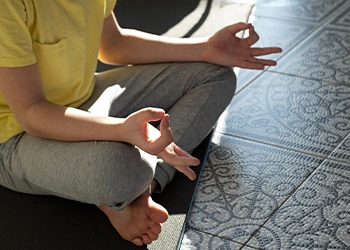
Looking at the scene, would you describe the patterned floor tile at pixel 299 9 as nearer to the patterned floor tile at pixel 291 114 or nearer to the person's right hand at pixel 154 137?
the patterned floor tile at pixel 291 114

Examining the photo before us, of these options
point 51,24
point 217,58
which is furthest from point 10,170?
point 217,58

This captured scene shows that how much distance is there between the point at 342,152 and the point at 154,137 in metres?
0.63

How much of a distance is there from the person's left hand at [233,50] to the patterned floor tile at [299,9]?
87 centimetres

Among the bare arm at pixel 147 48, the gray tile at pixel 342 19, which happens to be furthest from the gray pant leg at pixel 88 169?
the gray tile at pixel 342 19

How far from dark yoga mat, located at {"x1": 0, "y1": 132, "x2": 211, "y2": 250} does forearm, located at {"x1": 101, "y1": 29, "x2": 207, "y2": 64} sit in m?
0.31

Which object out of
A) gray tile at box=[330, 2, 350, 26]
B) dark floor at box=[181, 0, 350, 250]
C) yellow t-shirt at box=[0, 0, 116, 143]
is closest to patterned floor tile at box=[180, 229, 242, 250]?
dark floor at box=[181, 0, 350, 250]

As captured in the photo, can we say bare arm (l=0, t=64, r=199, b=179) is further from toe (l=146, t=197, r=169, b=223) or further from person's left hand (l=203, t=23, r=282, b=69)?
person's left hand (l=203, t=23, r=282, b=69)

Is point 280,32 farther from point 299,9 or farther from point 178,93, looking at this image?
point 178,93

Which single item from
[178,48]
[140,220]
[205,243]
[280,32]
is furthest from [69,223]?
[280,32]

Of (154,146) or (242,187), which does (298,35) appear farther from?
(154,146)

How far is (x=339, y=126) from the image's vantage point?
5.75ft

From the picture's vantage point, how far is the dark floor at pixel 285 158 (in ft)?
4.52

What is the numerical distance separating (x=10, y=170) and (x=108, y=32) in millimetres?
428

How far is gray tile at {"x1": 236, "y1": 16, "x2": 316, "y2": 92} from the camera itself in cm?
223
